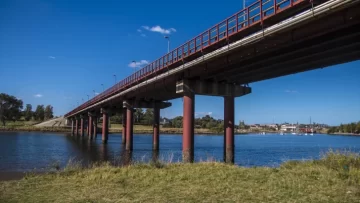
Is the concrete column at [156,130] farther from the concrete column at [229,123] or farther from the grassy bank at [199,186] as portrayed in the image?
the grassy bank at [199,186]

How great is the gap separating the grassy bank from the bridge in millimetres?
8676

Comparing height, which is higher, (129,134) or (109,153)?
(129,134)

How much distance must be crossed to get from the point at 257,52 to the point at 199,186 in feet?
59.1

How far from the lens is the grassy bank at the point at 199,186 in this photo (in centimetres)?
1082

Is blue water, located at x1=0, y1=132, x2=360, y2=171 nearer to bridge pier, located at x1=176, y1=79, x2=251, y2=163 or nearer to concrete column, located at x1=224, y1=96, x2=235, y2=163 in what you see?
bridge pier, located at x1=176, y1=79, x2=251, y2=163

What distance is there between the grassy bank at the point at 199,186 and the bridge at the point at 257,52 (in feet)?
28.5

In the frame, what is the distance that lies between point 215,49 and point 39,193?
888 inches

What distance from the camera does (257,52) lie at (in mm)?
28266

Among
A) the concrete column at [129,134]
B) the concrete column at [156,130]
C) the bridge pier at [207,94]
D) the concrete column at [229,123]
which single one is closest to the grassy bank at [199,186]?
the bridge pier at [207,94]

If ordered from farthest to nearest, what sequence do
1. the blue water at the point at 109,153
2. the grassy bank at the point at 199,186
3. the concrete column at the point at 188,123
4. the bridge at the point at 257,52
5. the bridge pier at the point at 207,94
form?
the bridge pier at the point at 207,94, the concrete column at the point at 188,123, the blue water at the point at 109,153, the bridge at the point at 257,52, the grassy bank at the point at 199,186

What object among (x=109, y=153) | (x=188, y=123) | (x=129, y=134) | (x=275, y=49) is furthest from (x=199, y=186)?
(x=129, y=134)

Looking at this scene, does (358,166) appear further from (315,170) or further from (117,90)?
(117,90)

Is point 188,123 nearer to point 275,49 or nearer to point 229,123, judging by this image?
point 229,123

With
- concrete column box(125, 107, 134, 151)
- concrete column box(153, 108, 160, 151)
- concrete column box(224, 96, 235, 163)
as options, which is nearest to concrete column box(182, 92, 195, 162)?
concrete column box(224, 96, 235, 163)
